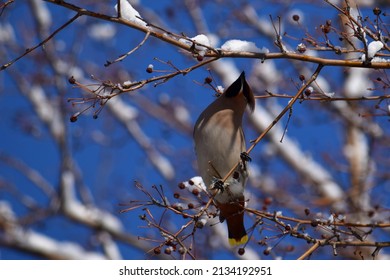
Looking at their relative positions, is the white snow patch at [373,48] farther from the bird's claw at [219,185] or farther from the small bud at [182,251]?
the small bud at [182,251]

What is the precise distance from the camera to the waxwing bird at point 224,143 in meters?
3.61

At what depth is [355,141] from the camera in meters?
8.74

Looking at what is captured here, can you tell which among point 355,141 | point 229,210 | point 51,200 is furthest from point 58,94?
point 229,210

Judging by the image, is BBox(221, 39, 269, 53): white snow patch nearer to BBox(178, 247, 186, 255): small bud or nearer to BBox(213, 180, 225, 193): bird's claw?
BBox(213, 180, 225, 193): bird's claw

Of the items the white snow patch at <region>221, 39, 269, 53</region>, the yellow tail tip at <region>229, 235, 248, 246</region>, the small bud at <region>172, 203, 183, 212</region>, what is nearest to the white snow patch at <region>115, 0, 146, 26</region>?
the white snow patch at <region>221, 39, 269, 53</region>

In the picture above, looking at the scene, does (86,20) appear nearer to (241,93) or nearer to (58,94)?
(58,94)

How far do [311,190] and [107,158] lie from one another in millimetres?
4008

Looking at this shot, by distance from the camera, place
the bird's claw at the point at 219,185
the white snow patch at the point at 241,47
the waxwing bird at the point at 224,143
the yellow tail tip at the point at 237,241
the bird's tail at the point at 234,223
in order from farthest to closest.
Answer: the yellow tail tip at the point at 237,241, the bird's tail at the point at 234,223, the waxwing bird at the point at 224,143, the bird's claw at the point at 219,185, the white snow patch at the point at 241,47

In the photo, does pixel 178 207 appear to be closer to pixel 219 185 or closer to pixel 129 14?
pixel 219 185

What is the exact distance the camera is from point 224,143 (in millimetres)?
3611

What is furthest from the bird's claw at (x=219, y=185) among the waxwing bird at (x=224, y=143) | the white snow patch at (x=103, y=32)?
the white snow patch at (x=103, y=32)

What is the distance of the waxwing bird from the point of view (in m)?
3.61

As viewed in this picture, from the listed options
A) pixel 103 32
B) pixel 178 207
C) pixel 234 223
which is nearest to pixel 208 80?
pixel 178 207

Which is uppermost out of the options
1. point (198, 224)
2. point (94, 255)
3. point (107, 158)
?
point (107, 158)
